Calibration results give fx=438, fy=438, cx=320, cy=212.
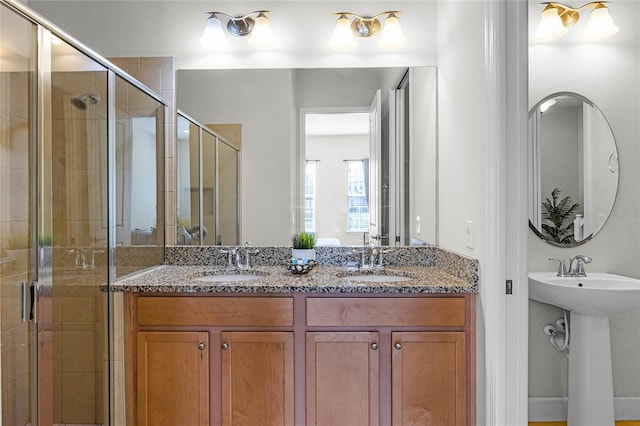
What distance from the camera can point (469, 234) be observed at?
196cm

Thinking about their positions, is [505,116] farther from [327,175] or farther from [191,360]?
[191,360]

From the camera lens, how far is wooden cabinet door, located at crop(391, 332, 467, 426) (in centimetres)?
191

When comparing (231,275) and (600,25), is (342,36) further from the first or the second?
(231,275)

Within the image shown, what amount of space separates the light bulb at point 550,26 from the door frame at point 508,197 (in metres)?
0.34

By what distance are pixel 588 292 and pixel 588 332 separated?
0.21 meters

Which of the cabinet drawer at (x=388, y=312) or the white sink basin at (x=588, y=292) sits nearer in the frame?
the white sink basin at (x=588, y=292)

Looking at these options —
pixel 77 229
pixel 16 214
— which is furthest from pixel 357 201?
pixel 16 214

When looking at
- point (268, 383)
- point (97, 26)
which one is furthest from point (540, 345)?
point (97, 26)

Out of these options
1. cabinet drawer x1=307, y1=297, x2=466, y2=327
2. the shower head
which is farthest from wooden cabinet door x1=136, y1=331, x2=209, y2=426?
the shower head

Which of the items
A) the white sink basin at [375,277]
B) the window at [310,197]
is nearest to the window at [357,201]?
the window at [310,197]

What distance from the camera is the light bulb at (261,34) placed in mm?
2537

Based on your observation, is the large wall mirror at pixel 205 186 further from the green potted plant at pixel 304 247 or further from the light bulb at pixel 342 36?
the light bulb at pixel 342 36

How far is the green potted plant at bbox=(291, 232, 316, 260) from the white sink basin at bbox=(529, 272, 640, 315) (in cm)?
109

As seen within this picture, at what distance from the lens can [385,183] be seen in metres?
2.54
